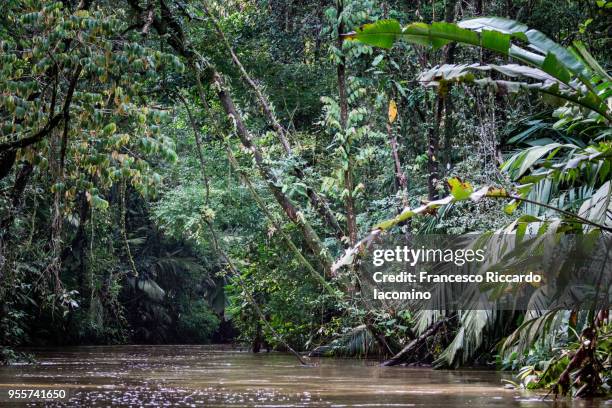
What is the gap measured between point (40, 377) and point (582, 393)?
5376 mm

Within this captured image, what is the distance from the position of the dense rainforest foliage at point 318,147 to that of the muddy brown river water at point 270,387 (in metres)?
0.44

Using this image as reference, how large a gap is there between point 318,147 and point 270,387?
9057 millimetres

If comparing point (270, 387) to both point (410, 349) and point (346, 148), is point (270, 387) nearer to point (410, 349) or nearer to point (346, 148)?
point (410, 349)

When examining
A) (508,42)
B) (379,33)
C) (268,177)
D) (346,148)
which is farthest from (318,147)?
→ (508,42)

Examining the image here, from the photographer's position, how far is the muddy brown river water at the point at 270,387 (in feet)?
20.1

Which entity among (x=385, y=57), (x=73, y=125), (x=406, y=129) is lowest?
(x=73, y=125)

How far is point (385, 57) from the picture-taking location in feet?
46.2

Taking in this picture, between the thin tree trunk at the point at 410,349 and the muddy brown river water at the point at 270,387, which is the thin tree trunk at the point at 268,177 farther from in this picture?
the muddy brown river water at the point at 270,387

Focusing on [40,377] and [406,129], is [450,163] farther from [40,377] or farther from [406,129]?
[40,377]

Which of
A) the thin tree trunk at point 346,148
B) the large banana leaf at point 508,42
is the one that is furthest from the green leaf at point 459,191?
the thin tree trunk at point 346,148

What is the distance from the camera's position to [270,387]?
25.6 feet

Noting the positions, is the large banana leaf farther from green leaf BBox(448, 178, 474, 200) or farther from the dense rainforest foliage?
green leaf BBox(448, 178, 474, 200)

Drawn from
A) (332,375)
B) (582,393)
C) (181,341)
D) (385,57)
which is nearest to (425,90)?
(385,57)

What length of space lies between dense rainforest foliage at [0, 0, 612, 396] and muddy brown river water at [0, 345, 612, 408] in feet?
1.45
